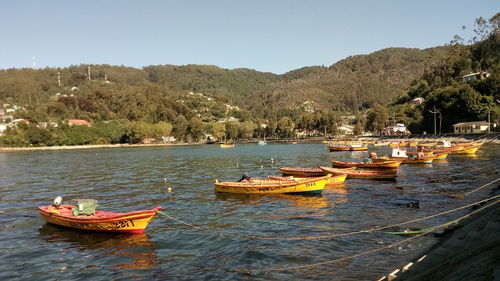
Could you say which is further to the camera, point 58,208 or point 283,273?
point 58,208

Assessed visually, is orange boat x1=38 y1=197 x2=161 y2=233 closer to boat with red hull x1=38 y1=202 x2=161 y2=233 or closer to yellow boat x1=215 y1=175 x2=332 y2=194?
boat with red hull x1=38 y1=202 x2=161 y2=233

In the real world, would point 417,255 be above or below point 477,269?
below

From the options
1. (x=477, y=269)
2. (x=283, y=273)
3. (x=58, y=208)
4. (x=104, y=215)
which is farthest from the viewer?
(x=58, y=208)

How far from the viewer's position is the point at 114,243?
18391 millimetres

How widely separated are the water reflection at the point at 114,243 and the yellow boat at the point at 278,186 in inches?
499

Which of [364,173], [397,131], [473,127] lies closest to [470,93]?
[473,127]

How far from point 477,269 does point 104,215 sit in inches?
722

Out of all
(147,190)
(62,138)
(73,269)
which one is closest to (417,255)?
(73,269)

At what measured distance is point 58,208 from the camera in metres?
23.2

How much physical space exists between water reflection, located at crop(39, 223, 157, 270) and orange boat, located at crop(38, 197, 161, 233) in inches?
14.7

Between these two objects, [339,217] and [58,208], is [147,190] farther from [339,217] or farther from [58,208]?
[339,217]

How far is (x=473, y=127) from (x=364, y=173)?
7917cm

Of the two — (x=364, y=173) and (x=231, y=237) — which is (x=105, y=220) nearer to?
(x=231, y=237)

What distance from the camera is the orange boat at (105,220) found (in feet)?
61.9
